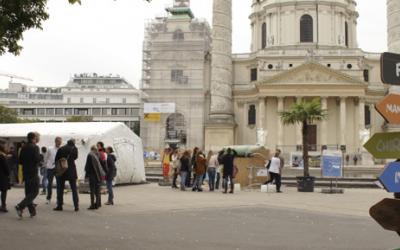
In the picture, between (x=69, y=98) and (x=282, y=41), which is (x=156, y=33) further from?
(x=69, y=98)

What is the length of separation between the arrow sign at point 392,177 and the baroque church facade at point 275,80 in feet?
146

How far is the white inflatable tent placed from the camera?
778 inches

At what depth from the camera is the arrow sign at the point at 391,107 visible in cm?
439

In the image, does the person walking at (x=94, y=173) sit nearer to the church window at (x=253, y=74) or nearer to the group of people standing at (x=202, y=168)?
the group of people standing at (x=202, y=168)

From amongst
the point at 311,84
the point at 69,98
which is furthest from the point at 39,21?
the point at 69,98

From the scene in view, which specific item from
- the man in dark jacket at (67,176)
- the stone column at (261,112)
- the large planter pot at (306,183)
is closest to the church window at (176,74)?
the stone column at (261,112)

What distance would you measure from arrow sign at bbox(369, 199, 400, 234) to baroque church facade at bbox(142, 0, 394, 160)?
44.8 metres

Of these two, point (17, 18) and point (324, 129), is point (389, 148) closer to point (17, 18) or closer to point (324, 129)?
point (17, 18)

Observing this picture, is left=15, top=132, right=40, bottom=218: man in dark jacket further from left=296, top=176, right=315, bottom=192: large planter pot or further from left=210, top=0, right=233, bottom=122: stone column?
left=210, top=0, right=233, bottom=122: stone column

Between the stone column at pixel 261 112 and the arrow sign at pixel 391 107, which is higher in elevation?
the stone column at pixel 261 112

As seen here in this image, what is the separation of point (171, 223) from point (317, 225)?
2764mm

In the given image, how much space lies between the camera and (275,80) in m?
53.2

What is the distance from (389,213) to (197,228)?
18.7ft

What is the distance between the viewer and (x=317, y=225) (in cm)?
1006
